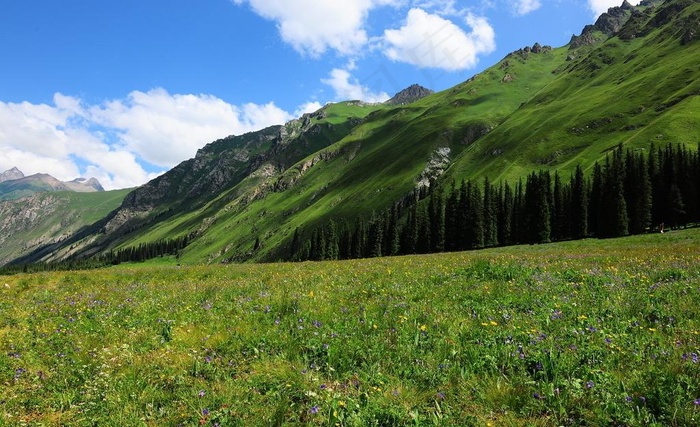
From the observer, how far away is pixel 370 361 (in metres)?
6.73

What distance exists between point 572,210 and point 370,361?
355 ft

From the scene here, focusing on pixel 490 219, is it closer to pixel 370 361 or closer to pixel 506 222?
pixel 506 222

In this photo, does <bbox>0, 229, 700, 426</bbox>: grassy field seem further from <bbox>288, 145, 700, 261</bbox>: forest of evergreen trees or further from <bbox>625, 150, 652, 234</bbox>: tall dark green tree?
<bbox>625, 150, 652, 234</bbox>: tall dark green tree

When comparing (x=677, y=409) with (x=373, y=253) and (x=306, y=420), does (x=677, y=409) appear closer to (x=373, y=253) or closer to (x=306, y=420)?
(x=306, y=420)

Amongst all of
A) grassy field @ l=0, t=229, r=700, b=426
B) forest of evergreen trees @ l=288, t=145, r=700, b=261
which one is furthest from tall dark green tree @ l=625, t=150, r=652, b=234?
grassy field @ l=0, t=229, r=700, b=426

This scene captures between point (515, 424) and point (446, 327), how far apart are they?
11.2 ft

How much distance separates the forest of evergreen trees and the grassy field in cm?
7622

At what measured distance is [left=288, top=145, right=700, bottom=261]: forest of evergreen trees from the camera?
283 feet

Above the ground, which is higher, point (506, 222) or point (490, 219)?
point (490, 219)

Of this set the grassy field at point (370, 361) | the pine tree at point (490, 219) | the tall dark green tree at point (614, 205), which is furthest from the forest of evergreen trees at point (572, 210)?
the grassy field at point (370, 361)

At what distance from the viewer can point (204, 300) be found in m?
12.6

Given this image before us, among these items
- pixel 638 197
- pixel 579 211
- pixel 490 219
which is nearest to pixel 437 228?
pixel 490 219

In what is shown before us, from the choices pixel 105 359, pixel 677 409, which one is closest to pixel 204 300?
pixel 105 359

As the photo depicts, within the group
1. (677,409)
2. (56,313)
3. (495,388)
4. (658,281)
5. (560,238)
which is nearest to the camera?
(677,409)
